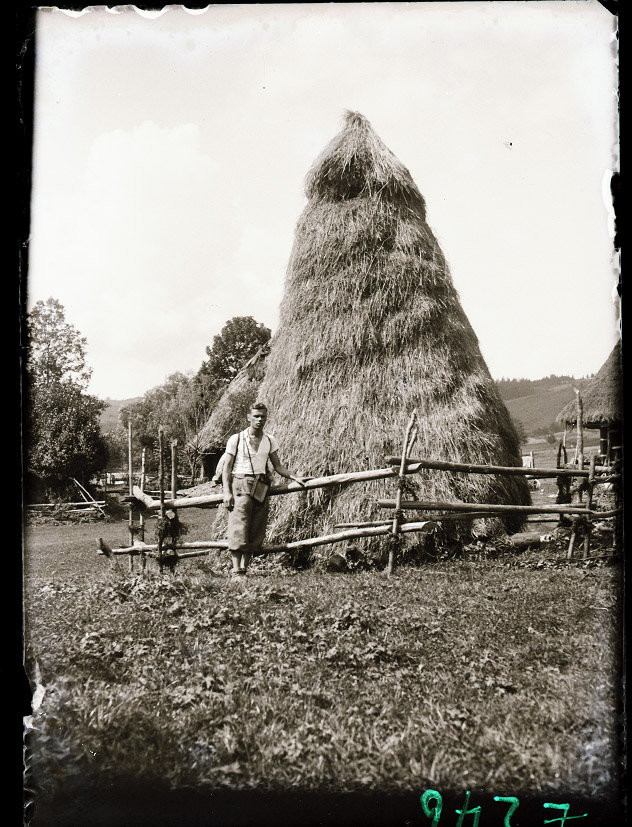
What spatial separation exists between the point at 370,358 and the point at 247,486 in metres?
1.49

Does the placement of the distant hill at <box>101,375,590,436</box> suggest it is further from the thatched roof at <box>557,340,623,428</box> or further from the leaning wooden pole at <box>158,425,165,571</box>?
the leaning wooden pole at <box>158,425,165,571</box>

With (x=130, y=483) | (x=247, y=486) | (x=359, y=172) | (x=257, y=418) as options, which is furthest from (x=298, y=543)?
(x=359, y=172)

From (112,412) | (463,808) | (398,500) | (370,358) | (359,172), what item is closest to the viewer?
(463,808)

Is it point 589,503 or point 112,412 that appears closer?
point 112,412

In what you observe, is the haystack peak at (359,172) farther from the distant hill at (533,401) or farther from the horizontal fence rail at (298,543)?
the horizontal fence rail at (298,543)

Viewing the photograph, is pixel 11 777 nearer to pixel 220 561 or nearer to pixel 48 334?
pixel 220 561

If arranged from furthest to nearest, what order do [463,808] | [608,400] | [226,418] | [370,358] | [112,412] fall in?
[370,358] < [226,418] < [112,412] < [608,400] < [463,808]

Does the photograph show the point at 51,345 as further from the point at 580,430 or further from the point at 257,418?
the point at 580,430

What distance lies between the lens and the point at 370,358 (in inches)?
177

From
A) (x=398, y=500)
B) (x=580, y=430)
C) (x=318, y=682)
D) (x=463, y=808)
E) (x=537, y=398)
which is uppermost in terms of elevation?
(x=537, y=398)

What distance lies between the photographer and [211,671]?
2932mm

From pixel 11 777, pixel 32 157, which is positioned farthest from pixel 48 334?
pixel 11 777

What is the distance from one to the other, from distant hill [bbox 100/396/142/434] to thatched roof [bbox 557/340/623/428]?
2.72 metres

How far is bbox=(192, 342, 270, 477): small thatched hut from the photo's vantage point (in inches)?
161
